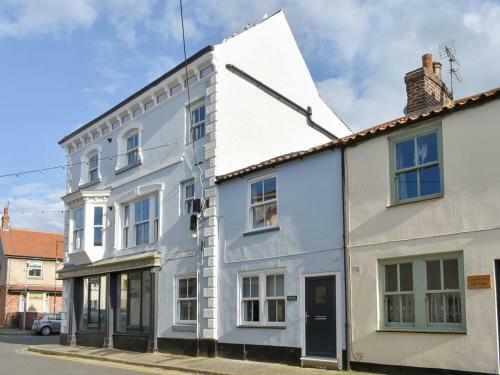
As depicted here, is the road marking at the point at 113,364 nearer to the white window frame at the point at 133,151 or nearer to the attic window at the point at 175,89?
the white window frame at the point at 133,151

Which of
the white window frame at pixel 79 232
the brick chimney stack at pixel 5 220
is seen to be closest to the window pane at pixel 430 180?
the white window frame at pixel 79 232

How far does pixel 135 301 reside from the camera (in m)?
22.4

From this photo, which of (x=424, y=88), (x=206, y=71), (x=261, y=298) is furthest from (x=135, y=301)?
(x=424, y=88)

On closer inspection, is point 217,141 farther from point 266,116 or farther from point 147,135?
point 147,135

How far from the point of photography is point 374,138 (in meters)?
14.3

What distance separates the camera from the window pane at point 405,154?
13525 mm

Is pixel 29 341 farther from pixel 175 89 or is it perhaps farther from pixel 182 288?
pixel 175 89

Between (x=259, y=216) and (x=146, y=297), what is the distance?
21.5 feet

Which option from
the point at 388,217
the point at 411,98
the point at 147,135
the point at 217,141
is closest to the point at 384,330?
the point at 388,217

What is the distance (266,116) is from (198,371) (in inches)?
366

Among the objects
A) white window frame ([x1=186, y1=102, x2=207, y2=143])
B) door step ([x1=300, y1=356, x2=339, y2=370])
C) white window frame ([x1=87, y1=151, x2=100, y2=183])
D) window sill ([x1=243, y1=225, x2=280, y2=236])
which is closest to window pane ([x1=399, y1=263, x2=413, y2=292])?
door step ([x1=300, y1=356, x2=339, y2=370])

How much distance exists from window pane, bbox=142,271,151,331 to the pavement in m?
1.23

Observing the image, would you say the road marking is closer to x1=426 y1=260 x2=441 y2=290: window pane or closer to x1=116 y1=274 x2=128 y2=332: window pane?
x1=116 y1=274 x2=128 y2=332: window pane

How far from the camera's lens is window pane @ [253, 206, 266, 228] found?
17328 millimetres
